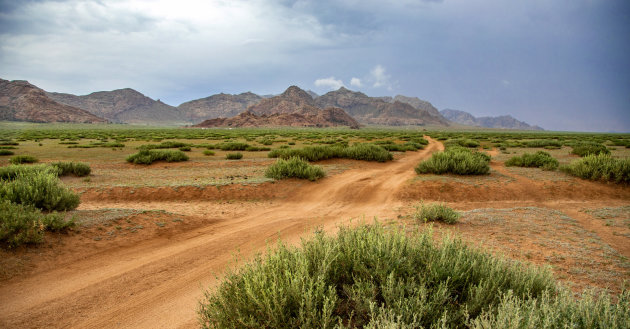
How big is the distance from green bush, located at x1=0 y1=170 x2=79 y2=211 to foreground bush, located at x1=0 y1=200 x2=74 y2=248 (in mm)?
395

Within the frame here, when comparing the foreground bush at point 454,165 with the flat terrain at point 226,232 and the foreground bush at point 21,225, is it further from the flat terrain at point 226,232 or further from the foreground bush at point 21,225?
the foreground bush at point 21,225

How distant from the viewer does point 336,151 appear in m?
18.1

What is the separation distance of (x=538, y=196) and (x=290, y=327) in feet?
38.2

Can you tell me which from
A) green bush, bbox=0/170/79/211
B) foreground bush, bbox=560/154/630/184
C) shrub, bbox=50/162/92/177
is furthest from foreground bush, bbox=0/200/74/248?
foreground bush, bbox=560/154/630/184

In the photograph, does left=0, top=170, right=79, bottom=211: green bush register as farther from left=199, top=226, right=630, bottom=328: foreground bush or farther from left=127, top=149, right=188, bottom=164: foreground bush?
left=127, top=149, right=188, bottom=164: foreground bush

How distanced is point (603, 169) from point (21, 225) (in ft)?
57.5

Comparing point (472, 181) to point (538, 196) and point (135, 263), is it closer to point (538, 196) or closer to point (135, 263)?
point (538, 196)

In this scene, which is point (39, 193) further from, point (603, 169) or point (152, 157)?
point (603, 169)

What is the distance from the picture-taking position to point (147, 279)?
461 centimetres

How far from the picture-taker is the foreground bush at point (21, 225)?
4816mm

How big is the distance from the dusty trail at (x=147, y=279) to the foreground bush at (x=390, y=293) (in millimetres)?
1284

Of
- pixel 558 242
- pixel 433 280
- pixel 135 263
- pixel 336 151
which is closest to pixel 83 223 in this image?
pixel 135 263

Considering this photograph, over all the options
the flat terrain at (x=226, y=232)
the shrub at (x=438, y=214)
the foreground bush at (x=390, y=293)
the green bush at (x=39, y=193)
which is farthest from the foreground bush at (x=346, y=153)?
the foreground bush at (x=390, y=293)

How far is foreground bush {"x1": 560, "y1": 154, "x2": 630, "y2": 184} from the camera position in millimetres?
10922
